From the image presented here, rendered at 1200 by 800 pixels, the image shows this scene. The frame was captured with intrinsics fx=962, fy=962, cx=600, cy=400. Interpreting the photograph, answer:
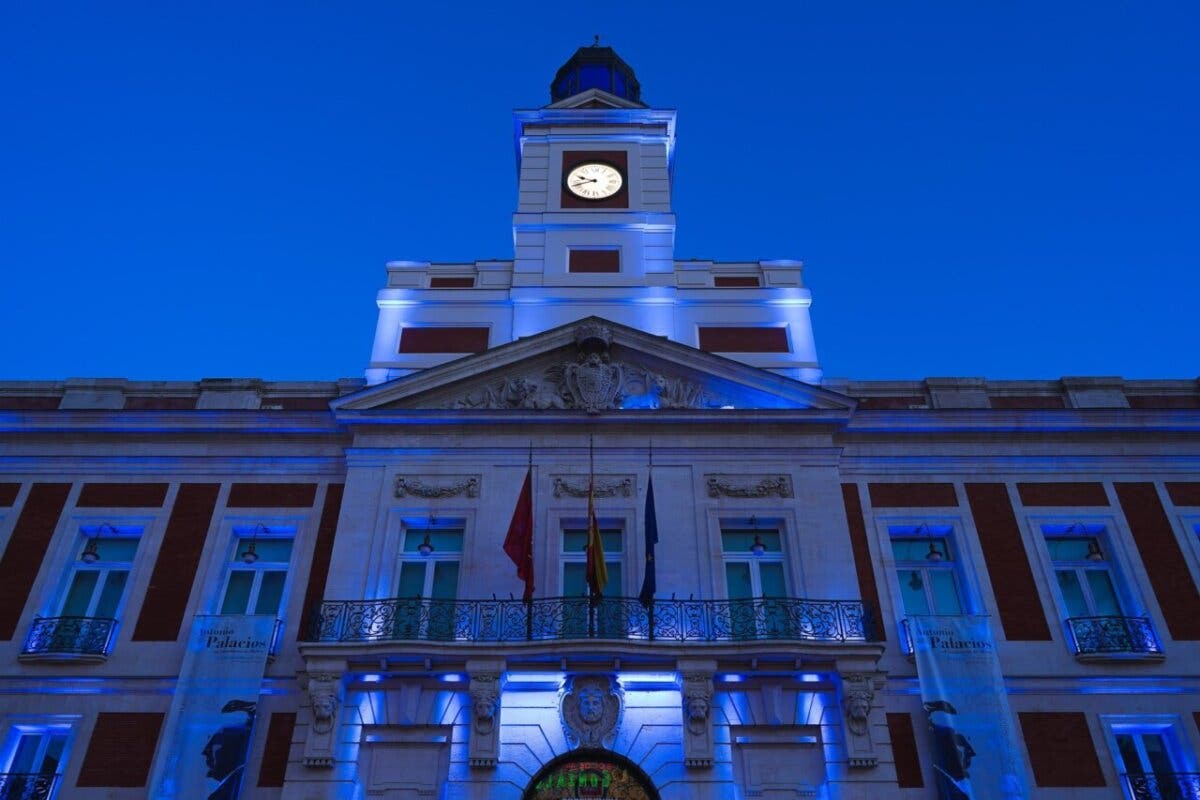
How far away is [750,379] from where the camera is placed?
17.0m

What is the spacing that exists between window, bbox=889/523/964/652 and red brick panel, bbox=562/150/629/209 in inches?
374

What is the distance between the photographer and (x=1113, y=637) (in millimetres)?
14867

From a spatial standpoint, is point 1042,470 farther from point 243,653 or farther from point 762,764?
point 243,653

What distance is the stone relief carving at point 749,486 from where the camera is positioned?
16.1 m

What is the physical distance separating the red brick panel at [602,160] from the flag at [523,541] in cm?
886

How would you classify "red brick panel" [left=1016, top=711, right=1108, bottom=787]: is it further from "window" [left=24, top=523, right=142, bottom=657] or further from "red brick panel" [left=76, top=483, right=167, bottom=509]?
"red brick panel" [left=76, top=483, right=167, bottom=509]

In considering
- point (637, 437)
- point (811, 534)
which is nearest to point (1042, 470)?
point (811, 534)

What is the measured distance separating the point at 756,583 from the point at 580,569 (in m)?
2.84

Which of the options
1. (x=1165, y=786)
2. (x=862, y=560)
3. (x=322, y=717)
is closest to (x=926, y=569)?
(x=862, y=560)

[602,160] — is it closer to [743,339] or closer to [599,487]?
[743,339]

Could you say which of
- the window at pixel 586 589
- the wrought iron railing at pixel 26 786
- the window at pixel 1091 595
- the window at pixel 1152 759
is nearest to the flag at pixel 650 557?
the window at pixel 586 589

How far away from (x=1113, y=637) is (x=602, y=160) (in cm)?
1418

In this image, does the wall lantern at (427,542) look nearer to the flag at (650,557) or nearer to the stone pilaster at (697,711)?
the flag at (650,557)

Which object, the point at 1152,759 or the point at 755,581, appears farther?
the point at 755,581
